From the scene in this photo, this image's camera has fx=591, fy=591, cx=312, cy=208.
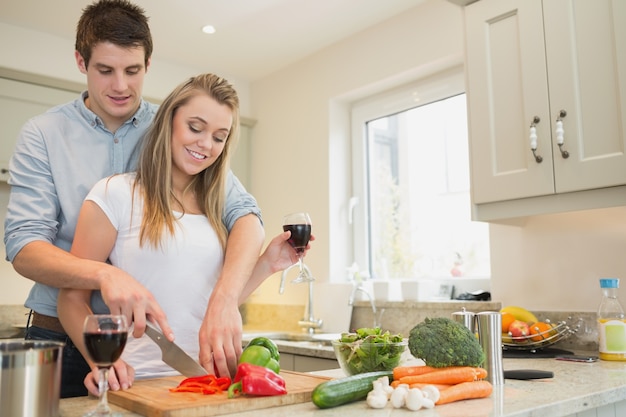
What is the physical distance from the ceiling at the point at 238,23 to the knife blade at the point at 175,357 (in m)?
2.41

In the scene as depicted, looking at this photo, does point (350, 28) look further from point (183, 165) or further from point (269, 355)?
point (269, 355)

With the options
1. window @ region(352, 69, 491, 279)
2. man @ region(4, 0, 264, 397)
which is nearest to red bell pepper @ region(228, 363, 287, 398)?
man @ region(4, 0, 264, 397)

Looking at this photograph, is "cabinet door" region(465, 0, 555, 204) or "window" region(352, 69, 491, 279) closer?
"cabinet door" region(465, 0, 555, 204)

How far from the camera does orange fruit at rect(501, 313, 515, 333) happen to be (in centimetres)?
219

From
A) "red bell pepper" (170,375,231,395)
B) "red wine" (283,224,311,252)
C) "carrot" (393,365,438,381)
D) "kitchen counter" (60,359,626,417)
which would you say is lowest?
"kitchen counter" (60,359,626,417)

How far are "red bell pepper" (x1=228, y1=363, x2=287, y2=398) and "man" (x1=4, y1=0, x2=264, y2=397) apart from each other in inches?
6.1

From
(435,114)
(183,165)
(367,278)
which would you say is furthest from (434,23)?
(183,165)

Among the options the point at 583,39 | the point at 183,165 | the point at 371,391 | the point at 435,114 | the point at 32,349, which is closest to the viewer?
the point at 32,349

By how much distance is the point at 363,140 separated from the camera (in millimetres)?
3785

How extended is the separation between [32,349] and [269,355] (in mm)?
500

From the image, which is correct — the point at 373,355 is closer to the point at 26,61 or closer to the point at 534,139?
the point at 534,139

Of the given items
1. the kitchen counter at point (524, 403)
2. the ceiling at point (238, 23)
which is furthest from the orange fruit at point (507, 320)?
the ceiling at point (238, 23)

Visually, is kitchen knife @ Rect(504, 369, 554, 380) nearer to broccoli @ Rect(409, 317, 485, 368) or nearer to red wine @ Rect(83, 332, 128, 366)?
broccoli @ Rect(409, 317, 485, 368)

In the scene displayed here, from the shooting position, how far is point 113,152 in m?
1.64
